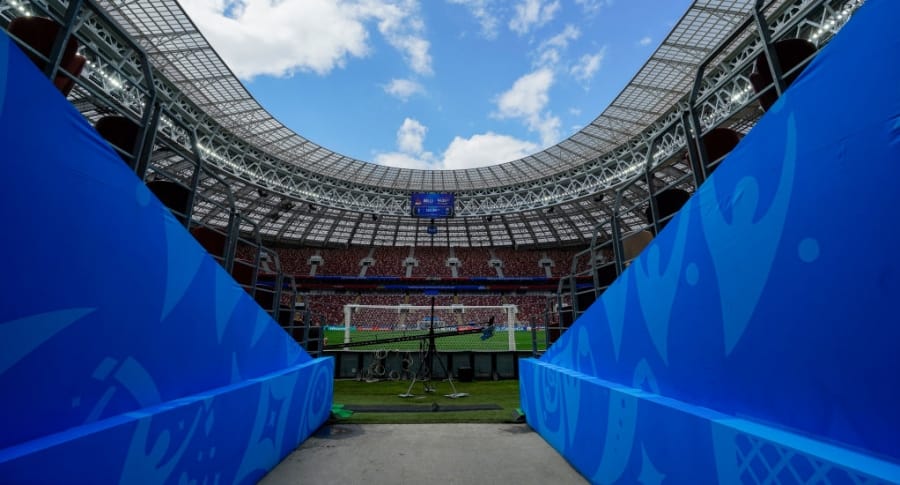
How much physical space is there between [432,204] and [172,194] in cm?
2338

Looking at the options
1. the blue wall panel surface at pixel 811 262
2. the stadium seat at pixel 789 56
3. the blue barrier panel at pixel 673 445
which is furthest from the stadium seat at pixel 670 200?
the blue barrier panel at pixel 673 445

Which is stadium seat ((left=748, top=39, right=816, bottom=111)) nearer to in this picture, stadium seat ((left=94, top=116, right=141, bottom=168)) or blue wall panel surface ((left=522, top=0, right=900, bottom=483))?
blue wall panel surface ((left=522, top=0, right=900, bottom=483))

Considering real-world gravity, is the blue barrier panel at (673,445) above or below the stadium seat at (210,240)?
below

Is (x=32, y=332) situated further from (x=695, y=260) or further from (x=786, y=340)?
(x=695, y=260)

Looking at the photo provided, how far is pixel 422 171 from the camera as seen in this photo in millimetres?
26156

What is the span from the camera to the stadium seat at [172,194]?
3.04 meters

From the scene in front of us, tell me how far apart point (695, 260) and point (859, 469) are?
1.19m

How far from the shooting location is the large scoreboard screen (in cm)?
2620

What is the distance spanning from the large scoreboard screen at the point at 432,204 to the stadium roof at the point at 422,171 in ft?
5.12

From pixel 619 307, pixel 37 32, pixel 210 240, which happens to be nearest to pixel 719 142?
pixel 619 307

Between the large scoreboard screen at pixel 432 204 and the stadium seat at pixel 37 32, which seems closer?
the stadium seat at pixel 37 32

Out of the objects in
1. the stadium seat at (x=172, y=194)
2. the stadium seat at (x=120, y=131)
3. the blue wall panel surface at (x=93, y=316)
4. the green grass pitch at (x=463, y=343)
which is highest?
the stadium seat at (x=120, y=131)

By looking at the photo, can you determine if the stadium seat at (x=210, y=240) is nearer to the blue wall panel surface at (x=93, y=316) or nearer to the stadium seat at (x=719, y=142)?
the blue wall panel surface at (x=93, y=316)

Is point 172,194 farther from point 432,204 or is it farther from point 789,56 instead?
point 432,204
